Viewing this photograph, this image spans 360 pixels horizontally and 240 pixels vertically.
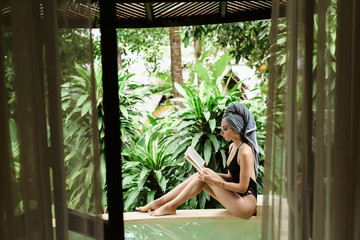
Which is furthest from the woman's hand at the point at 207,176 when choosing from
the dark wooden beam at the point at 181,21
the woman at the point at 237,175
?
the dark wooden beam at the point at 181,21

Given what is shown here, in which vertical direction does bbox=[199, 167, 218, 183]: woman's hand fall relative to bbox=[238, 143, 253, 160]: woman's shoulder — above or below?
below

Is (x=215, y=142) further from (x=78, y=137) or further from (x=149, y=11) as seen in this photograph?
(x=78, y=137)

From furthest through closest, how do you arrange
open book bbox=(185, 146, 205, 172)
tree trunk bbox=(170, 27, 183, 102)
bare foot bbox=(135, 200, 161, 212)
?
tree trunk bbox=(170, 27, 183, 102) → bare foot bbox=(135, 200, 161, 212) → open book bbox=(185, 146, 205, 172)

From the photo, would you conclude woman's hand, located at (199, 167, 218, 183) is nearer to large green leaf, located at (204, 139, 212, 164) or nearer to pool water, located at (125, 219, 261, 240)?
pool water, located at (125, 219, 261, 240)

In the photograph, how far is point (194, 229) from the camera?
340 cm

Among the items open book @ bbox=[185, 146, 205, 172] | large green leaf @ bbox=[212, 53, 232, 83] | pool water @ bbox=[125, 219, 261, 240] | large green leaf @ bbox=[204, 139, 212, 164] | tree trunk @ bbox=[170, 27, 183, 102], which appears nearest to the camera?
pool water @ bbox=[125, 219, 261, 240]

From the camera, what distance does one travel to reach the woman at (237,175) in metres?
3.26

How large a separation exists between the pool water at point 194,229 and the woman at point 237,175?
0.09 meters

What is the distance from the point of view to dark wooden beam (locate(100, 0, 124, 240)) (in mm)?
1232

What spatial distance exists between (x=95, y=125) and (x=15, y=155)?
0.76ft

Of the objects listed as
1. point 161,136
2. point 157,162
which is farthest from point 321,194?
point 161,136

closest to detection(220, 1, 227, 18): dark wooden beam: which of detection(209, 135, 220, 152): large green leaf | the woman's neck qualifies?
the woman's neck

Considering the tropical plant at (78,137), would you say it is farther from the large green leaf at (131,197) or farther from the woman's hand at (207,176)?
the large green leaf at (131,197)

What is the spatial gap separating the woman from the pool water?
0.09 meters
